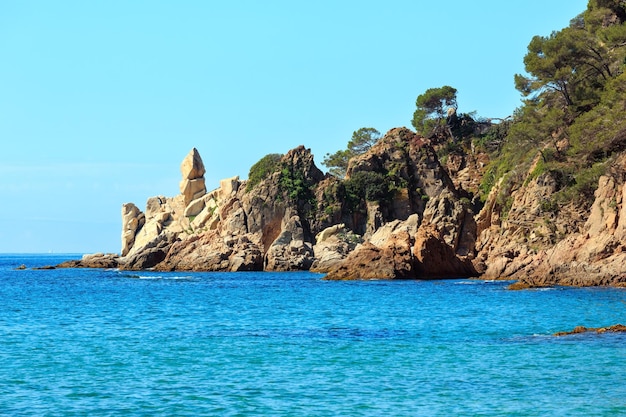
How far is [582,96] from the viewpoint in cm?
6919

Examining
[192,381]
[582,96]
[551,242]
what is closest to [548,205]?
[551,242]

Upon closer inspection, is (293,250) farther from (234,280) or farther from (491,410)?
(491,410)

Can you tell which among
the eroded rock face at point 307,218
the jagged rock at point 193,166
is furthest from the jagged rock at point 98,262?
the jagged rock at point 193,166

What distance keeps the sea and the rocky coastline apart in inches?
620

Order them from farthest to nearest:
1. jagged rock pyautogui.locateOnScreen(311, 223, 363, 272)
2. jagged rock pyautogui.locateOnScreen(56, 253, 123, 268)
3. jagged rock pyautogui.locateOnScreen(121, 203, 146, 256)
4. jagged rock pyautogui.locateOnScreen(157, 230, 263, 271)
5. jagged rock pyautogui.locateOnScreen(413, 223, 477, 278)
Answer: jagged rock pyautogui.locateOnScreen(121, 203, 146, 256)
jagged rock pyautogui.locateOnScreen(56, 253, 123, 268)
jagged rock pyautogui.locateOnScreen(157, 230, 263, 271)
jagged rock pyautogui.locateOnScreen(311, 223, 363, 272)
jagged rock pyautogui.locateOnScreen(413, 223, 477, 278)

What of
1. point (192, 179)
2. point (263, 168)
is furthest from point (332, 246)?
point (192, 179)

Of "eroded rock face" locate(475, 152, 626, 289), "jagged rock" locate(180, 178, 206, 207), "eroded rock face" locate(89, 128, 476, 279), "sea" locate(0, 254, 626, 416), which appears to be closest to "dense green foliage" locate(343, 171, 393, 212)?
"eroded rock face" locate(89, 128, 476, 279)

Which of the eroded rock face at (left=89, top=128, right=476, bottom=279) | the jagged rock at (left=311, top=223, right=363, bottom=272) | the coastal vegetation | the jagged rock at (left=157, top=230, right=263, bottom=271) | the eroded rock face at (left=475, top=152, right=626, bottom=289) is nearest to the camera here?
the eroded rock face at (left=475, top=152, right=626, bottom=289)

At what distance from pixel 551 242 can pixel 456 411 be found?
4901 centimetres

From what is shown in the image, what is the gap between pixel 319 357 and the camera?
87.6 feet

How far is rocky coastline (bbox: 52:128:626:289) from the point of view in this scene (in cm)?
6512

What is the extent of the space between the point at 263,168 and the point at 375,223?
646 inches

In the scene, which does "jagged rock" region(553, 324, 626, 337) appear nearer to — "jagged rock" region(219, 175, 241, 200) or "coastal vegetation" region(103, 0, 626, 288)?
"coastal vegetation" region(103, 0, 626, 288)

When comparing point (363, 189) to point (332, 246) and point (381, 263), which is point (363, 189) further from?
point (381, 263)
